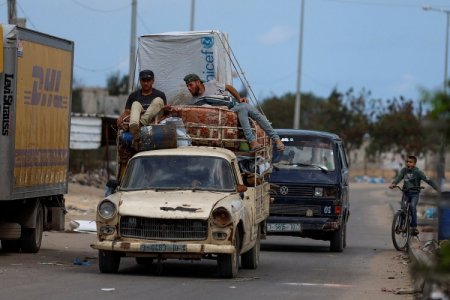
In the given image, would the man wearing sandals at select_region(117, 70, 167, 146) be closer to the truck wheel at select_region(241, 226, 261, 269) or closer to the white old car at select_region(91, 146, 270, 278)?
the white old car at select_region(91, 146, 270, 278)

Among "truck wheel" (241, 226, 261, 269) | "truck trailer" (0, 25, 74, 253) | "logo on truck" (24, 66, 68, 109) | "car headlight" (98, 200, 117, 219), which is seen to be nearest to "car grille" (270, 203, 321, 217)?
"truck trailer" (0, 25, 74, 253)

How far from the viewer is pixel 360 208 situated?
154 feet

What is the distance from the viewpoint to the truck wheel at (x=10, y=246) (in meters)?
18.5

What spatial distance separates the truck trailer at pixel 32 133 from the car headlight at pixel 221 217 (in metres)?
3.75

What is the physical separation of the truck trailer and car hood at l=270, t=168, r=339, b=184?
4.15 m

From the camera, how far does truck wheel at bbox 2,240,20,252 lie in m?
18.5

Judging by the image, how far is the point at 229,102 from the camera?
56.7 feet

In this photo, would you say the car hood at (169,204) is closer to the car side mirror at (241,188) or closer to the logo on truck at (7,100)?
the car side mirror at (241,188)

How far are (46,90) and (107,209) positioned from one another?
14.3 ft

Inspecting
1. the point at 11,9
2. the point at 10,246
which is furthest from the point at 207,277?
the point at 11,9

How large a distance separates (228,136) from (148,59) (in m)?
3.63

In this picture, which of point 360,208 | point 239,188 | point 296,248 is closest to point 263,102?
point 360,208

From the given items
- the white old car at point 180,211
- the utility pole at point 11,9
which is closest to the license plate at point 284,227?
the white old car at point 180,211

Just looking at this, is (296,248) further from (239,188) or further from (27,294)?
(27,294)
